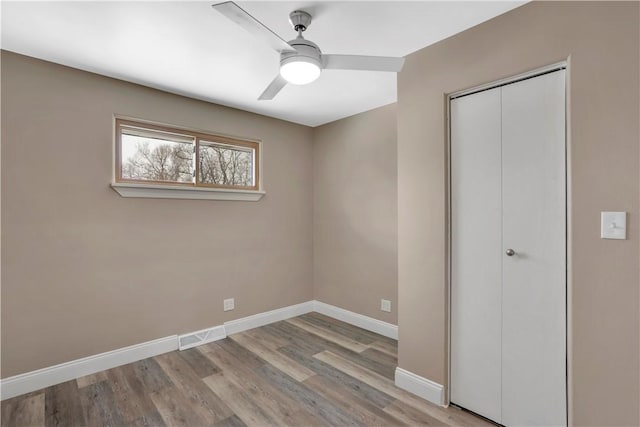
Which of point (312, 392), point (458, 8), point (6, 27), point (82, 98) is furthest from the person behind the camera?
point (82, 98)

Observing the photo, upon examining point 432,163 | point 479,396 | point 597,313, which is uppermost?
point 432,163

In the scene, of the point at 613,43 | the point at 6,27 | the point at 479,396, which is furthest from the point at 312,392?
the point at 6,27

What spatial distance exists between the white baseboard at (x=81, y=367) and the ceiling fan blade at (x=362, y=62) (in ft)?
8.95

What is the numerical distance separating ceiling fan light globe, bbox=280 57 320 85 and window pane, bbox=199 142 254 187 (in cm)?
189

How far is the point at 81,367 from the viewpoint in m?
2.44

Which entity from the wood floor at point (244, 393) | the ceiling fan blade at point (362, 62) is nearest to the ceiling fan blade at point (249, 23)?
the ceiling fan blade at point (362, 62)

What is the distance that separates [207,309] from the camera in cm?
316

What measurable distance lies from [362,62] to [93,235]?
2.42 m

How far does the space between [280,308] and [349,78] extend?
2.64 metres

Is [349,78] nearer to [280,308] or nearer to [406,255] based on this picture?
[406,255]

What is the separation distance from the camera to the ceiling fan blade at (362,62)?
5.15 feet

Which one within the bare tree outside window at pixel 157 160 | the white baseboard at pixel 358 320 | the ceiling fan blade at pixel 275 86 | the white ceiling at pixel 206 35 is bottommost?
the white baseboard at pixel 358 320

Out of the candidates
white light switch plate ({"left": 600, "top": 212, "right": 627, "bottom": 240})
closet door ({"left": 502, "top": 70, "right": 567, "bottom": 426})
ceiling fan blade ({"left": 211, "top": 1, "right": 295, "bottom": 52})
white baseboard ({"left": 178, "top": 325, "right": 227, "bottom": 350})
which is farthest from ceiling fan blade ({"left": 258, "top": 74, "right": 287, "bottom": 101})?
white baseboard ({"left": 178, "top": 325, "right": 227, "bottom": 350})

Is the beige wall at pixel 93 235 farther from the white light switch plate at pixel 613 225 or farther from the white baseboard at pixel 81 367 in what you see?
the white light switch plate at pixel 613 225
